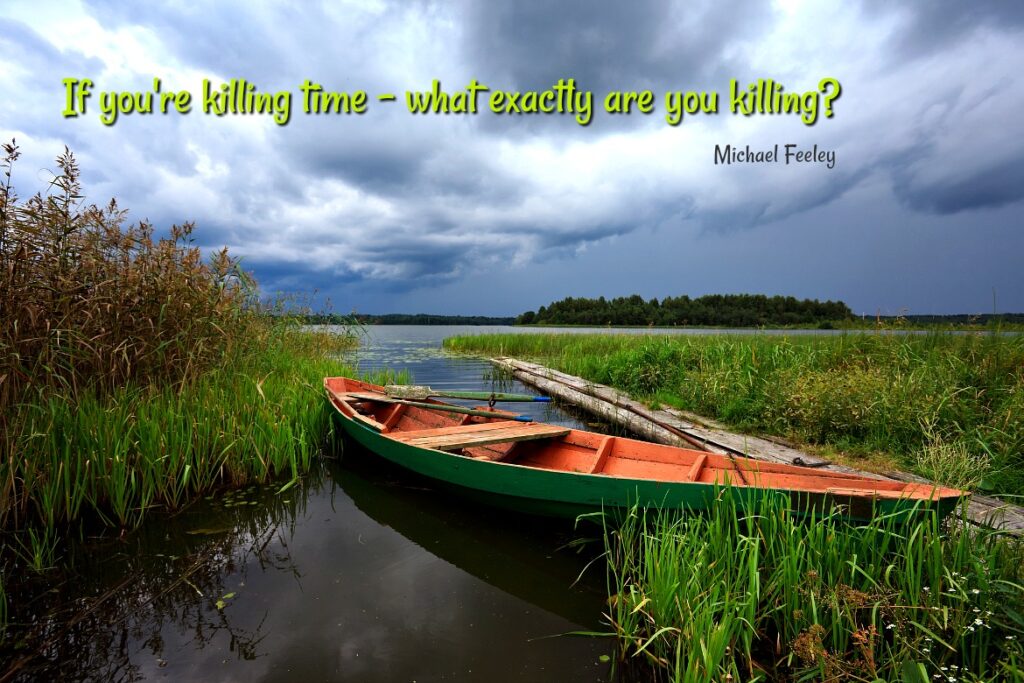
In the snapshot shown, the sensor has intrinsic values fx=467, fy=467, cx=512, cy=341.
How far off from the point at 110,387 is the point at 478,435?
13.2 feet

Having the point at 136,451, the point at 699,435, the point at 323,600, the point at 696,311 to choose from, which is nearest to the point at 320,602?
the point at 323,600

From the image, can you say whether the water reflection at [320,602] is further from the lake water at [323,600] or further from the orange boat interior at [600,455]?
the orange boat interior at [600,455]

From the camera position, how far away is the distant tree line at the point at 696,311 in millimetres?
42750

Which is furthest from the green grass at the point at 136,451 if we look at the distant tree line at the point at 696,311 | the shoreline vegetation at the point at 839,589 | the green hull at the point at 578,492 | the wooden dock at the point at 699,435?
the distant tree line at the point at 696,311

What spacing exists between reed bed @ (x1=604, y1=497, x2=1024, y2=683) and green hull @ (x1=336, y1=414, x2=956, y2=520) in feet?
0.36

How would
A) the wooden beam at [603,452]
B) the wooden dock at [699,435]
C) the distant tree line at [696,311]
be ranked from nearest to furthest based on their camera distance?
the wooden dock at [699,435]
the wooden beam at [603,452]
the distant tree line at [696,311]

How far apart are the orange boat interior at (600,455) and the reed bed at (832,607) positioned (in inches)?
12.6

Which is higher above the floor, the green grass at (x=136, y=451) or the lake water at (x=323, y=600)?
the green grass at (x=136, y=451)

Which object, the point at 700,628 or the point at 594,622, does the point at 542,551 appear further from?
the point at 700,628

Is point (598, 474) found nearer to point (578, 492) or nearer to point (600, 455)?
point (578, 492)

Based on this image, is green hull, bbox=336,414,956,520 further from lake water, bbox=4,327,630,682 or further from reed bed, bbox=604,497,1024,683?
lake water, bbox=4,327,630,682

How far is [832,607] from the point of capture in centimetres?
235

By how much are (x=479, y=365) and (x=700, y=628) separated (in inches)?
645

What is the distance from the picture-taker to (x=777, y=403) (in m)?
6.66
